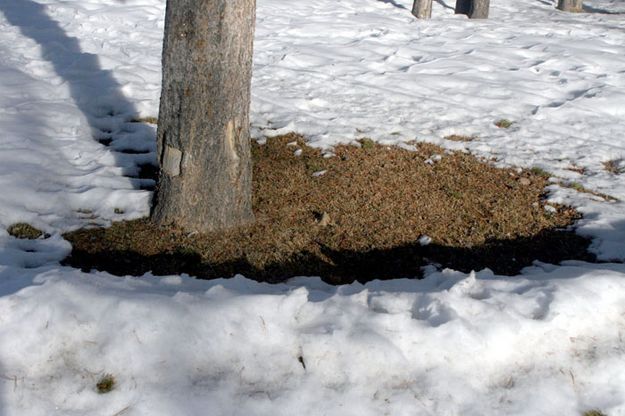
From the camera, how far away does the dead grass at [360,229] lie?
471cm

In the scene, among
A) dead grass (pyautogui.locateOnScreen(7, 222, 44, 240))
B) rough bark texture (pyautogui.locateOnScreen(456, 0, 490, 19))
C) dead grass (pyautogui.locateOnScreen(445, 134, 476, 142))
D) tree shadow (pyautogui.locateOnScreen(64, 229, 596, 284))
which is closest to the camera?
tree shadow (pyautogui.locateOnScreen(64, 229, 596, 284))

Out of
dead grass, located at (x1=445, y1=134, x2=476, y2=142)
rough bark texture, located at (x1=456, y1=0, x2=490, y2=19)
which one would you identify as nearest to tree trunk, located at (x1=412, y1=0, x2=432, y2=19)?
rough bark texture, located at (x1=456, y1=0, x2=490, y2=19)

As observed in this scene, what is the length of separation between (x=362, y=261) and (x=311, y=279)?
0.57 metres

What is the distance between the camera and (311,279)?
4.45 m

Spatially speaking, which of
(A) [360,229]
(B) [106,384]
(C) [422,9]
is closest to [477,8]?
(C) [422,9]

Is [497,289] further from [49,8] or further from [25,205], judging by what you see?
[49,8]

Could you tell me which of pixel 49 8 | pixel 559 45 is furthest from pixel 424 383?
pixel 49 8

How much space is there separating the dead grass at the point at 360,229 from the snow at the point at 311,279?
0.92 feet

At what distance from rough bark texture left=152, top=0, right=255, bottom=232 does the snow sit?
0.63 m

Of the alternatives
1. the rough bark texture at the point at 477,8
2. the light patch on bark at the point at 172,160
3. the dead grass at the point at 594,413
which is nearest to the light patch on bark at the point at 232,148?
the light patch on bark at the point at 172,160

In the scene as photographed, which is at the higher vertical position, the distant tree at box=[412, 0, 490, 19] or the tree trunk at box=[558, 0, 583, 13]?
the tree trunk at box=[558, 0, 583, 13]

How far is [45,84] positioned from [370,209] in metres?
5.06

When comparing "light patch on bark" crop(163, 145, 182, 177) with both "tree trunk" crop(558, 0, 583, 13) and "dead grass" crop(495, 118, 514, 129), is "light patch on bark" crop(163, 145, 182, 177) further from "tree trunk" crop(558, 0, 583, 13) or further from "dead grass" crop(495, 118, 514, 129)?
"tree trunk" crop(558, 0, 583, 13)

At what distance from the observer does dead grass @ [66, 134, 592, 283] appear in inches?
186
